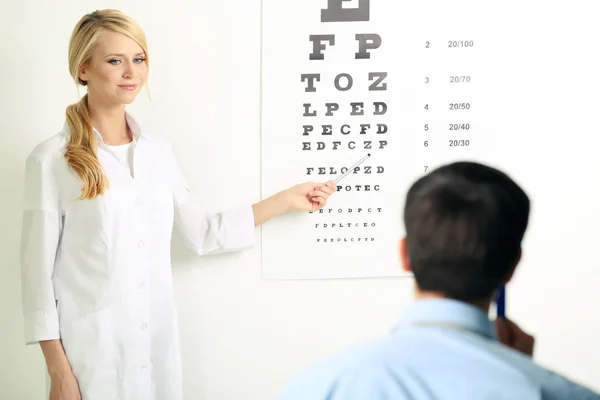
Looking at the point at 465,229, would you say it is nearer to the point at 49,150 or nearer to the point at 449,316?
the point at 449,316

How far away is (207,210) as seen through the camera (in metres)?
2.03

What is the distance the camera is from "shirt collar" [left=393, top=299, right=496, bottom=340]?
33.9 inches

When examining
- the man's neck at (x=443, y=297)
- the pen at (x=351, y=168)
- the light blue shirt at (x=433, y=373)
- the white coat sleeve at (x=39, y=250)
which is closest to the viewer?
the light blue shirt at (x=433, y=373)

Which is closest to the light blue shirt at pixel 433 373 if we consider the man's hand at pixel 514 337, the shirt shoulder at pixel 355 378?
the shirt shoulder at pixel 355 378

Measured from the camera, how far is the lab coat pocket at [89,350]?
1687 millimetres

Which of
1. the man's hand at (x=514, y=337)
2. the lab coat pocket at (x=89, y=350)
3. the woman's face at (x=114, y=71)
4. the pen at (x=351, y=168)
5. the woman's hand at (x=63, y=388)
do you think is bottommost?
the woman's hand at (x=63, y=388)

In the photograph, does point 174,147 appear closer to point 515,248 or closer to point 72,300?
point 72,300

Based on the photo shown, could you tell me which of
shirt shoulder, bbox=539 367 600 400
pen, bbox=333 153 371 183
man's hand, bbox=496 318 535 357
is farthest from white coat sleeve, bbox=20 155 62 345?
shirt shoulder, bbox=539 367 600 400

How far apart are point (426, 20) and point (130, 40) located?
2.64 ft

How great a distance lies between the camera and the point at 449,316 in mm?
865

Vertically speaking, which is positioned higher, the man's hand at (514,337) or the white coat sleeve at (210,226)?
the white coat sleeve at (210,226)

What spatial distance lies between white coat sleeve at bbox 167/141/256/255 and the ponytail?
262mm

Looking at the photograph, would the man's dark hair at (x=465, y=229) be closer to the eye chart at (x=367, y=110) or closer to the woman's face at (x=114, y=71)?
the woman's face at (x=114, y=71)

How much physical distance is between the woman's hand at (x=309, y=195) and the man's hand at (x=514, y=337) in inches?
40.7
